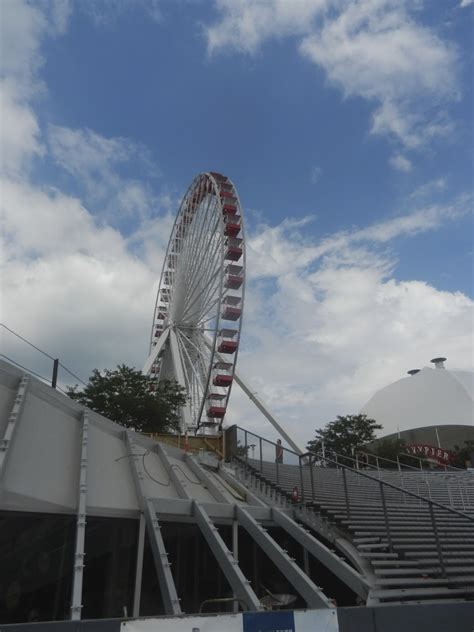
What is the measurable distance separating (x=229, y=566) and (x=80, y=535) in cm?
226

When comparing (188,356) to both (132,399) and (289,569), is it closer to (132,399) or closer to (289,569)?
(132,399)

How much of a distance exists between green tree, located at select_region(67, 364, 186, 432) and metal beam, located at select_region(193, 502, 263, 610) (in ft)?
64.4

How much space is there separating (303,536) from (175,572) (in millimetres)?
2519

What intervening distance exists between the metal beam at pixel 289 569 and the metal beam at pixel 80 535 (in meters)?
3.10

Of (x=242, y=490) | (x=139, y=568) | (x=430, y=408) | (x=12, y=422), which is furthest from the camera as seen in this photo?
(x=430, y=408)

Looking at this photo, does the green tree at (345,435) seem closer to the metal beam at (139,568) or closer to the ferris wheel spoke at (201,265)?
the ferris wheel spoke at (201,265)

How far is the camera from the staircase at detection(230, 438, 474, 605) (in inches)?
299

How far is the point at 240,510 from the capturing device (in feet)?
32.3

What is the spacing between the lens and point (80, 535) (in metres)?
7.09

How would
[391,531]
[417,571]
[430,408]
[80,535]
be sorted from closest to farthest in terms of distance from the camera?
[80,535] → [417,571] → [391,531] → [430,408]

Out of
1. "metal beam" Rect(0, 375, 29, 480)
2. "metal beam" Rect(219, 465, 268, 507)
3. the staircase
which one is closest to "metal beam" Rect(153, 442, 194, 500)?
"metal beam" Rect(219, 465, 268, 507)

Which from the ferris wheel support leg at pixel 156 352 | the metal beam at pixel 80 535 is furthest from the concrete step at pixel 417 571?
the ferris wheel support leg at pixel 156 352

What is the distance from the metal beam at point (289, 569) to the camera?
705cm

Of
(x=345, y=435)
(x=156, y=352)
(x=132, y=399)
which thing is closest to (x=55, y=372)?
(x=132, y=399)
